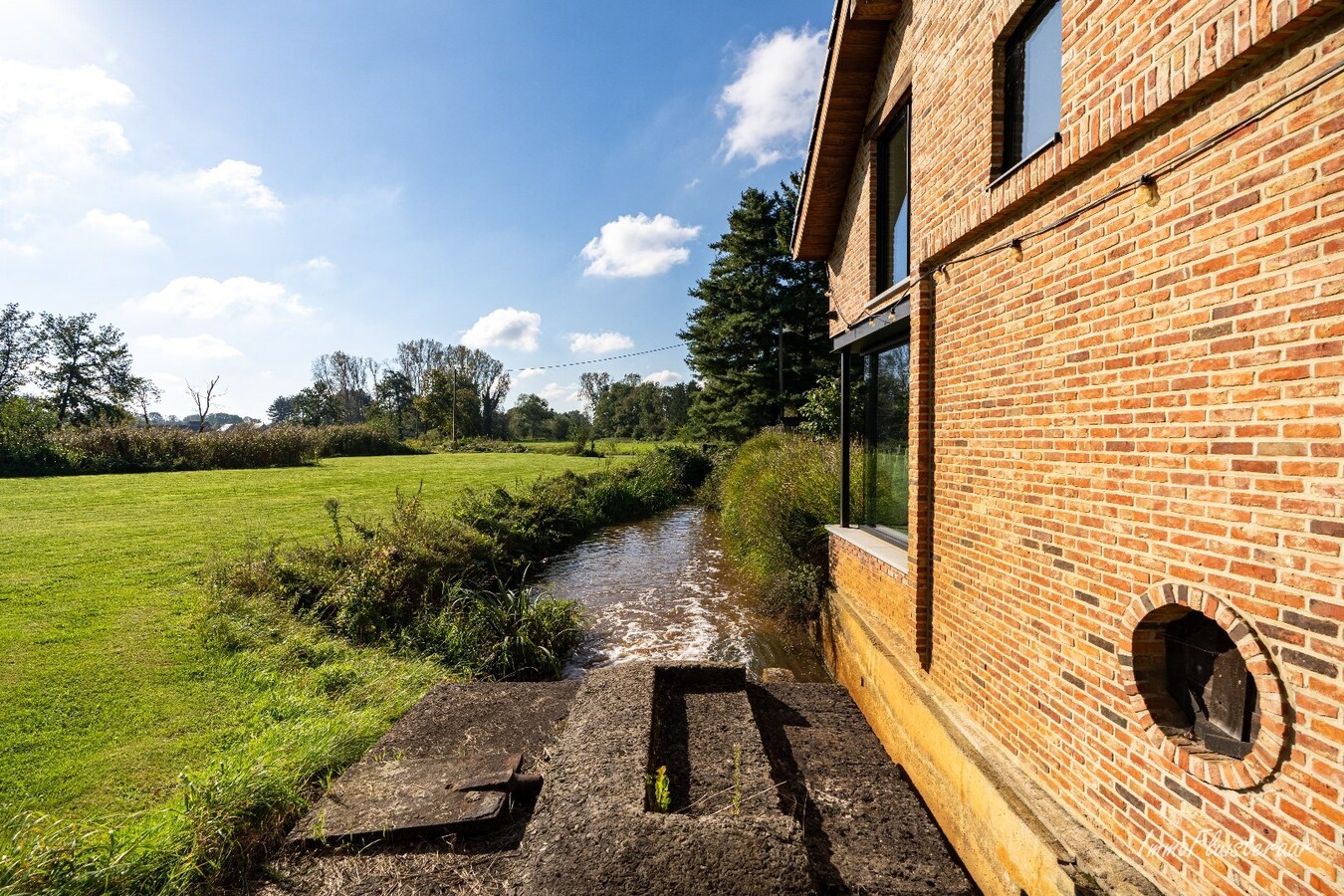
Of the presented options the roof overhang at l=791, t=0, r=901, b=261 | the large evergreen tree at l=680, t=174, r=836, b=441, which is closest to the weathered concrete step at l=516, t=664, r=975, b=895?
the roof overhang at l=791, t=0, r=901, b=261

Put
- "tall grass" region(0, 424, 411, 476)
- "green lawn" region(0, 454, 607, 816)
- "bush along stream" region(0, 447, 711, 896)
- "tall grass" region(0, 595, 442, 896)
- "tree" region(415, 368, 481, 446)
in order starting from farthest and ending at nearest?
"tree" region(415, 368, 481, 446)
"tall grass" region(0, 424, 411, 476)
"green lawn" region(0, 454, 607, 816)
"bush along stream" region(0, 447, 711, 896)
"tall grass" region(0, 595, 442, 896)

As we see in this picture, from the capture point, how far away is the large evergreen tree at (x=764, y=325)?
1049 inches

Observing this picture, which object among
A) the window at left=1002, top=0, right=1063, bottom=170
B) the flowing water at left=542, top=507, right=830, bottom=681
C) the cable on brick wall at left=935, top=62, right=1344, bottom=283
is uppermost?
the window at left=1002, top=0, right=1063, bottom=170

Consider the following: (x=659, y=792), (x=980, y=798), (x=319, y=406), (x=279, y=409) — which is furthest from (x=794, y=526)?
(x=279, y=409)

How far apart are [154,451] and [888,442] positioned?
87.3 feet

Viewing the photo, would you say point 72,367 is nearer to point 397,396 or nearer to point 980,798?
point 397,396

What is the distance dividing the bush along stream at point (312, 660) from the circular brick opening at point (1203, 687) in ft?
14.9

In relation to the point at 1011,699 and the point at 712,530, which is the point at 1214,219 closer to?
the point at 1011,699

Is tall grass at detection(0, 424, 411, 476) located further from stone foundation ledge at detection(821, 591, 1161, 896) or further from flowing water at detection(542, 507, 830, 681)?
stone foundation ledge at detection(821, 591, 1161, 896)

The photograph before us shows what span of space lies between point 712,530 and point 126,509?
1365cm

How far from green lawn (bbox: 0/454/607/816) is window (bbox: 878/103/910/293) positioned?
24.5ft

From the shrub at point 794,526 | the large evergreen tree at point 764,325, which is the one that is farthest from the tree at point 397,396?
the shrub at point 794,526

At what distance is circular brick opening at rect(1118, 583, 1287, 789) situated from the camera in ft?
6.39

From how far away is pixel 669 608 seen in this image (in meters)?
9.67
